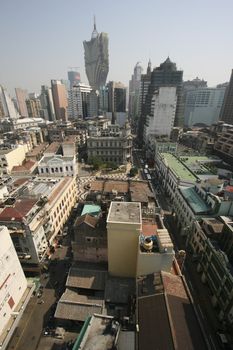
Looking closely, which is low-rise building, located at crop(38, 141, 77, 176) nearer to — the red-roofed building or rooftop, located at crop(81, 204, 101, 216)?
the red-roofed building

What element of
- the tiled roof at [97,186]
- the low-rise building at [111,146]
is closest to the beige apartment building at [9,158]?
the low-rise building at [111,146]

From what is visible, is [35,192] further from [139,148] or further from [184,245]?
[139,148]

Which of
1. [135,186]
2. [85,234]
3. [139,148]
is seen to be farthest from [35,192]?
[139,148]

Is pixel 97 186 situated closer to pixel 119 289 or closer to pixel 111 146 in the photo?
pixel 119 289

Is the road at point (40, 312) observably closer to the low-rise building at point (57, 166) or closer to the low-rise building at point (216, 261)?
the low-rise building at point (216, 261)

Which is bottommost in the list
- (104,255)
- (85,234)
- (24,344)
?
(24,344)

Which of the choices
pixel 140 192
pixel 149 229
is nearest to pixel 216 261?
pixel 149 229

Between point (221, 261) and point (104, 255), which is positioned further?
point (104, 255)
